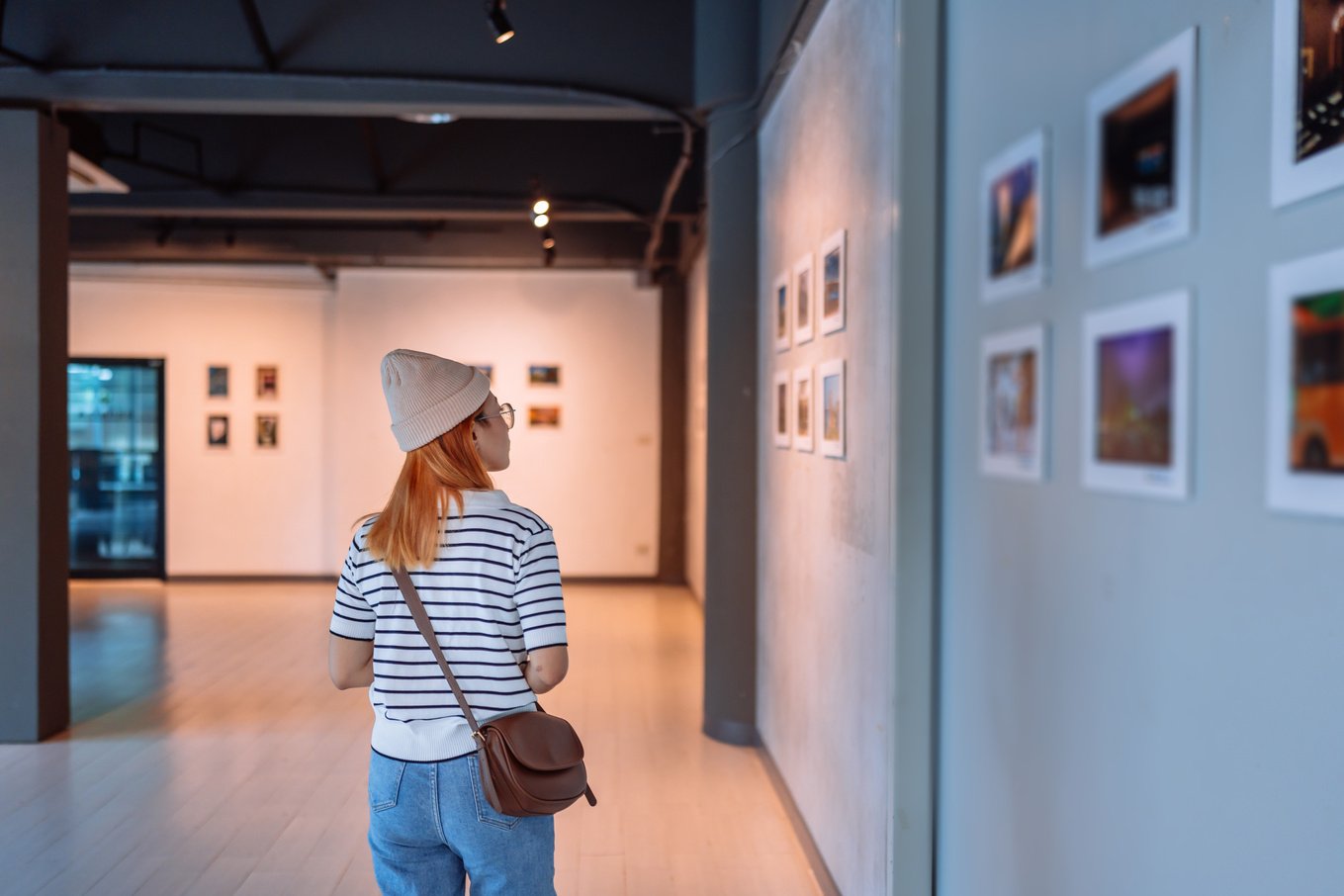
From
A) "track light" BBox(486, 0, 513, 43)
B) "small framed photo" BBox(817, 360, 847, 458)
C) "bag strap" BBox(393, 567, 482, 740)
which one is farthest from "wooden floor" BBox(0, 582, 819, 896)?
"track light" BBox(486, 0, 513, 43)

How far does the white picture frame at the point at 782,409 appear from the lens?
4.64 metres

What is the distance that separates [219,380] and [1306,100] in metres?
12.2

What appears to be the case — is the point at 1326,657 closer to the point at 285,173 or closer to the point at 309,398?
the point at 285,173

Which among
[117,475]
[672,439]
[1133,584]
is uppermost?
[672,439]

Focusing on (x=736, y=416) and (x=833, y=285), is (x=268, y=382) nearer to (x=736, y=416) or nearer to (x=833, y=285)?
(x=736, y=416)

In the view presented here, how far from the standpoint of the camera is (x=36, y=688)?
5.49 meters

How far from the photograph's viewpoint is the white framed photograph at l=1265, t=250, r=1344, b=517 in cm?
125

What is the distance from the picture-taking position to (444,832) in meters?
1.88

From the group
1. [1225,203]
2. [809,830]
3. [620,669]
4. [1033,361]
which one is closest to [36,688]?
[620,669]

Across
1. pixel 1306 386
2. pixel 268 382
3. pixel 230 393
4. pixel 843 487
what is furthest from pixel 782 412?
pixel 230 393

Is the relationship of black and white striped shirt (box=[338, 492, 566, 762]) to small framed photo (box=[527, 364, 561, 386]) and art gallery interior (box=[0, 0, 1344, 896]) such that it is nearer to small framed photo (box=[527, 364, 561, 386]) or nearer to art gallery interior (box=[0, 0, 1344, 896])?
art gallery interior (box=[0, 0, 1344, 896])

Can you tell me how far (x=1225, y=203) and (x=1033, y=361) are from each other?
591 mm

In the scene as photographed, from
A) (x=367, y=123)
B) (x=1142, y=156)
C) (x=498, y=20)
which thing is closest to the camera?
(x=1142, y=156)

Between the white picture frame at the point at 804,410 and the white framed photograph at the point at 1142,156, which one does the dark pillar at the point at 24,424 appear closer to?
the white picture frame at the point at 804,410
